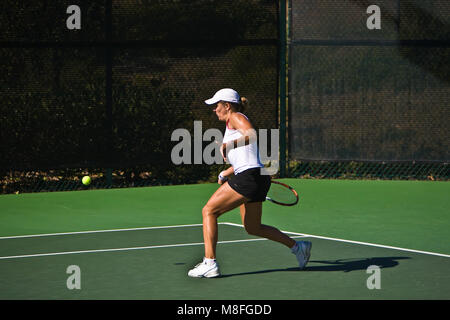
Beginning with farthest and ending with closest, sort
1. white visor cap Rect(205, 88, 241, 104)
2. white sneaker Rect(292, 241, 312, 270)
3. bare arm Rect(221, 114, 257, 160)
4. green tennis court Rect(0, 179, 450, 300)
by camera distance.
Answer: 1. white sneaker Rect(292, 241, 312, 270)
2. white visor cap Rect(205, 88, 241, 104)
3. bare arm Rect(221, 114, 257, 160)
4. green tennis court Rect(0, 179, 450, 300)

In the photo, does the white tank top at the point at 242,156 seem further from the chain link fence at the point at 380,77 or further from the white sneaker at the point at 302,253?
the chain link fence at the point at 380,77

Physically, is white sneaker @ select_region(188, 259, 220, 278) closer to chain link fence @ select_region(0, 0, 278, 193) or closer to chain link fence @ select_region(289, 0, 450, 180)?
chain link fence @ select_region(0, 0, 278, 193)

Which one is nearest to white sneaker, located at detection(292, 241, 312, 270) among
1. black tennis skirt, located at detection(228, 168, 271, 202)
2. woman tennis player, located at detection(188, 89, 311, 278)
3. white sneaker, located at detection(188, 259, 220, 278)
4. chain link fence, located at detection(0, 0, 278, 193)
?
woman tennis player, located at detection(188, 89, 311, 278)

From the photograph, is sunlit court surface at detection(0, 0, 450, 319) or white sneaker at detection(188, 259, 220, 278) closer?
white sneaker at detection(188, 259, 220, 278)

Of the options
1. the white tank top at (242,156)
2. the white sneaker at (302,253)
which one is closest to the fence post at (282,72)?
the white sneaker at (302,253)

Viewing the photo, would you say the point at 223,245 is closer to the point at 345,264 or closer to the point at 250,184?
the point at 345,264

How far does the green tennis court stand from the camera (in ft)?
23.7

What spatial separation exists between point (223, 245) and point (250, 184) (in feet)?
6.15

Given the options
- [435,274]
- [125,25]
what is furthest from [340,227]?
[125,25]

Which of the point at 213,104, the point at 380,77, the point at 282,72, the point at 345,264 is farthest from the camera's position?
the point at 282,72

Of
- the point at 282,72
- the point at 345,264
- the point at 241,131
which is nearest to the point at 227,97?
the point at 241,131

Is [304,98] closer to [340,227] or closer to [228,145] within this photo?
[340,227]

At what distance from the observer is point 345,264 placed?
8227 mm

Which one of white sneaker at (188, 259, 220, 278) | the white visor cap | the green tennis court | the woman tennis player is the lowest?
the green tennis court
